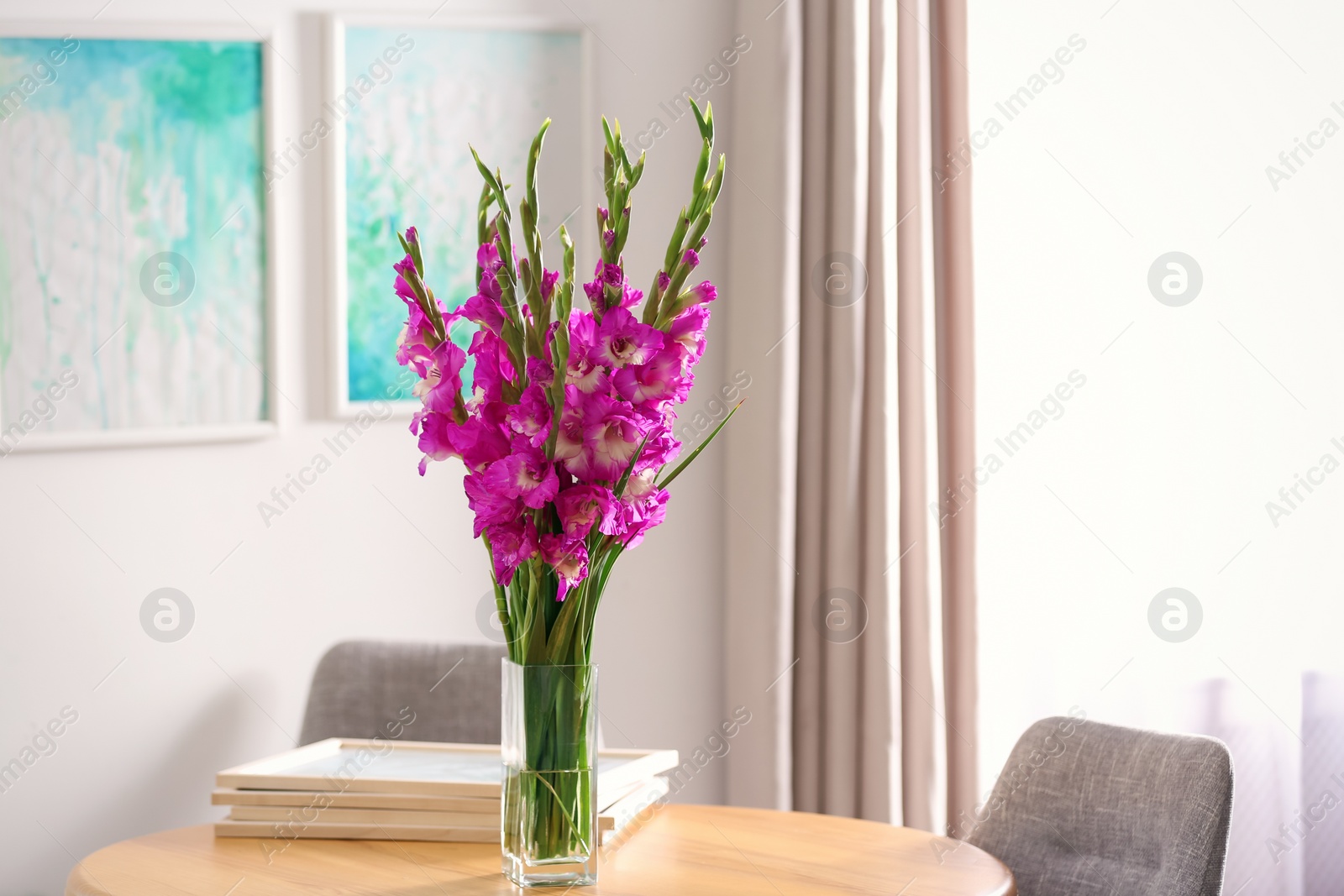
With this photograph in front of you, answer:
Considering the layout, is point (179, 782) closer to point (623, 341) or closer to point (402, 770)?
point (402, 770)

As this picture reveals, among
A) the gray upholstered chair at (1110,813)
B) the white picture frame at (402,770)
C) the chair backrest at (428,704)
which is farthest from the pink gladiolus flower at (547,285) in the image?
the chair backrest at (428,704)

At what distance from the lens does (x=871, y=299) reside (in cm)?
246

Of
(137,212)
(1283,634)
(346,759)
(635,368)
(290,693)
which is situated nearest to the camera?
(635,368)

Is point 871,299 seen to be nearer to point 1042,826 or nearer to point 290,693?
point 1042,826

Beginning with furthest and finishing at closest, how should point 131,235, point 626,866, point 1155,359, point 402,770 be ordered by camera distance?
point 131,235
point 1155,359
point 402,770
point 626,866

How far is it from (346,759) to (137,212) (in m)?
1.30

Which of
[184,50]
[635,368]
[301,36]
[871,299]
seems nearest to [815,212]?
[871,299]

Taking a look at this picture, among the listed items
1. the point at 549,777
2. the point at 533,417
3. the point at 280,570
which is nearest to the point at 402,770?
the point at 549,777

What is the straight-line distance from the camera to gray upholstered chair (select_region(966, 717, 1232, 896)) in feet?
4.59

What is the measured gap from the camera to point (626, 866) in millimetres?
1327

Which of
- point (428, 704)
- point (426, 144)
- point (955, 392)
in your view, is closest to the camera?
point (428, 704)

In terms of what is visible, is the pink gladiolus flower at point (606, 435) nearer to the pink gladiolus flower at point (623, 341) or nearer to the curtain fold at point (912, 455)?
the pink gladiolus flower at point (623, 341)

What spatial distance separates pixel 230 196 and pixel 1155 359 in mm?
1796

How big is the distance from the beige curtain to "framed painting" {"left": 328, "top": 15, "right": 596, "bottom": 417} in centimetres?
41
